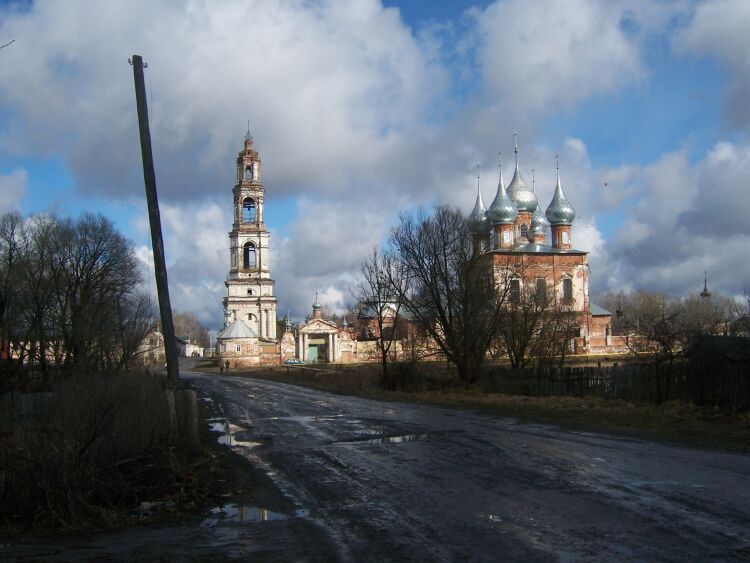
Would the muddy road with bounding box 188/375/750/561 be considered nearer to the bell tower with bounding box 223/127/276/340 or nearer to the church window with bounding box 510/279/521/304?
the church window with bounding box 510/279/521/304

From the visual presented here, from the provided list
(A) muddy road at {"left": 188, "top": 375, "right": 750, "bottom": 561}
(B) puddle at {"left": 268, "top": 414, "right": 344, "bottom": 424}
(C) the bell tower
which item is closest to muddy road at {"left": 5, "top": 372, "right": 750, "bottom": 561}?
(A) muddy road at {"left": 188, "top": 375, "right": 750, "bottom": 561}

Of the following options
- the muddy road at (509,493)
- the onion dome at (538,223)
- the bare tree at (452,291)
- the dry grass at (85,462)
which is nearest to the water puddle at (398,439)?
the muddy road at (509,493)

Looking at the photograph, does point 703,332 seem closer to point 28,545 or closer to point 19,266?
point 28,545

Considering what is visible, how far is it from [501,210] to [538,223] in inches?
409

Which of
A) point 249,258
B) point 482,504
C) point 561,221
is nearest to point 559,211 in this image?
point 561,221

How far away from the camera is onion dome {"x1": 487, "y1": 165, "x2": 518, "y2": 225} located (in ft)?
237

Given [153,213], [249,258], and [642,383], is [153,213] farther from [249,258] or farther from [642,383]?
[249,258]

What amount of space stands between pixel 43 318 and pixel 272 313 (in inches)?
2451

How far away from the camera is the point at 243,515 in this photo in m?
8.45

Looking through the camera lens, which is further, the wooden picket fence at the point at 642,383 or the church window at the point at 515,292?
the church window at the point at 515,292

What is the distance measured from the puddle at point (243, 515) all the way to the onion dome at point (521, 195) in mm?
71650

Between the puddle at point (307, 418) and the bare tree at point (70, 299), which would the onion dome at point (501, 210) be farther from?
the puddle at point (307, 418)

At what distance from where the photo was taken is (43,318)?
1324 inches

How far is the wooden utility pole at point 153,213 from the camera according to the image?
12.7 m
